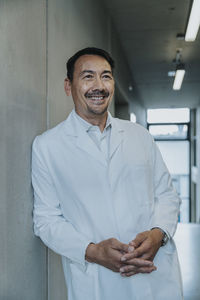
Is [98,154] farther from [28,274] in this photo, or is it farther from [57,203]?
[28,274]

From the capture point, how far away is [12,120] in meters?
1.30

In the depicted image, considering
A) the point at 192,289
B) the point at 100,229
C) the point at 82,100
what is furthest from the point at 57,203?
the point at 192,289

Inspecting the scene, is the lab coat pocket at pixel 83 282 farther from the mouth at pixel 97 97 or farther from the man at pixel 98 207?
the mouth at pixel 97 97

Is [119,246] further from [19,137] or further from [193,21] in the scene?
[193,21]

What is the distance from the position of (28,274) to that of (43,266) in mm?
212

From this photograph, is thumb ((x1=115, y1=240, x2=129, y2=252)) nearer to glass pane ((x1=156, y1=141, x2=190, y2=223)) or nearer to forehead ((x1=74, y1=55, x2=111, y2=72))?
forehead ((x1=74, y1=55, x2=111, y2=72))

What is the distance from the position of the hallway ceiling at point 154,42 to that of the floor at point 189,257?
2.72 metres

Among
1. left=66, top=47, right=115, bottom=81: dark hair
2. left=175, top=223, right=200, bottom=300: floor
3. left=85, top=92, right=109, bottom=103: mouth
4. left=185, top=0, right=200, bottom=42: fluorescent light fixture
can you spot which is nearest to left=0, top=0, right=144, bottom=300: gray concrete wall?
left=66, top=47, right=115, bottom=81: dark hair

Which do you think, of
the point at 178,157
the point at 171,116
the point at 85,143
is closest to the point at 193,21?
the point at 85,143

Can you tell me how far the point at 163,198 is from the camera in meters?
1.63

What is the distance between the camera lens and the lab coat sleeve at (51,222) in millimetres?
1389

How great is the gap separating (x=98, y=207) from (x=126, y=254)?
0.22m

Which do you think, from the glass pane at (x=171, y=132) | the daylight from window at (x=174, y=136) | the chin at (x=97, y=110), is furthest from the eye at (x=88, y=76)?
the glass pane at (x=171, y=132)

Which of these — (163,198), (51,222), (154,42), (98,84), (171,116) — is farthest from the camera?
(171,116)
